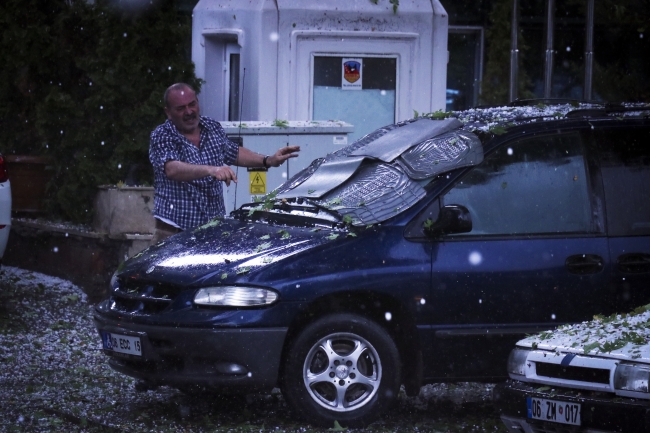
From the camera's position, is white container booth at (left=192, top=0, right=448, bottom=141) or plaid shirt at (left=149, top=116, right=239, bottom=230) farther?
white container booth at (left=192, top=0, right=448, bottom=141)

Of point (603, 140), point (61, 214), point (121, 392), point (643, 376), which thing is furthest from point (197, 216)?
point (61, 214)

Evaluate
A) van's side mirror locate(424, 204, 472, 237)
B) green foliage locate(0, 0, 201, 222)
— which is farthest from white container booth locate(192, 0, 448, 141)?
van's side mirror locate(424, 204, 472, 237)

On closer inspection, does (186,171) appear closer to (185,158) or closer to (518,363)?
(185,158)

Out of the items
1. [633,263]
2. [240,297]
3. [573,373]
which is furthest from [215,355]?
[633,263]

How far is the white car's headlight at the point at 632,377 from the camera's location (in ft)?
16.6

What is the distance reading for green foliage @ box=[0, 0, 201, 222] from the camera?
12.4 meters

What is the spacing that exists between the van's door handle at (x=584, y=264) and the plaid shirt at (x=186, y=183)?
2610mm

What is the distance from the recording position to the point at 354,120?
12.1 meters

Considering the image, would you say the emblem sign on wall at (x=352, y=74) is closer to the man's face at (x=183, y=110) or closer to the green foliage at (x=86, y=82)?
the green foliage at (x=86, y=82)

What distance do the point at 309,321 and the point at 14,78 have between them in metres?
7.83

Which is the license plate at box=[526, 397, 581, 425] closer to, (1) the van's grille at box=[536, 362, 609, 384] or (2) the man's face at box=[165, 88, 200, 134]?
(1) the van's grille at box=[536, 362, 609, 384]

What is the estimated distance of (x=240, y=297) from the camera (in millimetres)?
6418

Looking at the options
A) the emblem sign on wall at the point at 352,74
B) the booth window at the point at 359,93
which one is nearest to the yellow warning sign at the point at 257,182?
the booth window at the point at 359,93

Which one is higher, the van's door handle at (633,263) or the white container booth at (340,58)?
the white container booth at (340,58)
